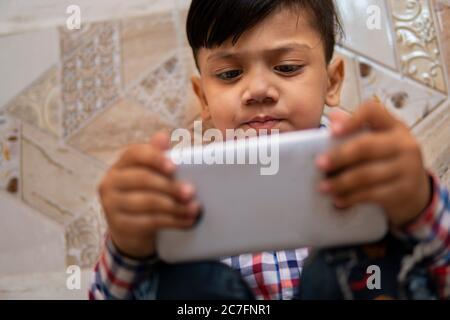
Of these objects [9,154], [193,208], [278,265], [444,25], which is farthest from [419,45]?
[9,154]

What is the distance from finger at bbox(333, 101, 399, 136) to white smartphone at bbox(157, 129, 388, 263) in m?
0.03

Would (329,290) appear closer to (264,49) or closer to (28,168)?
(264,49)

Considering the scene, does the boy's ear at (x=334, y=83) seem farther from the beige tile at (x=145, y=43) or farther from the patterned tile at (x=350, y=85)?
the beige tile at (x=145, y=43)

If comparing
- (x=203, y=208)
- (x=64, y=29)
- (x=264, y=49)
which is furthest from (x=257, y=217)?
(x=64, y=29)

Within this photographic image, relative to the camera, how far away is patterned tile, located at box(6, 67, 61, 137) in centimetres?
79

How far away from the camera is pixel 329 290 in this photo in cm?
36

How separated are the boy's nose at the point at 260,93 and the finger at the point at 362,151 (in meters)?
0.19

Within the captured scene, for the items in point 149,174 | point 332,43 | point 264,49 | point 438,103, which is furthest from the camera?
point 438,103

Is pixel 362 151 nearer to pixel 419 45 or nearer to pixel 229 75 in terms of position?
pixel 229 75

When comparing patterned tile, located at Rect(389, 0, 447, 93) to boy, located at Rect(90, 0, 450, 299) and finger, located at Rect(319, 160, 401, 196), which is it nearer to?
boy, located at Rect(90, 0, 450, 299)

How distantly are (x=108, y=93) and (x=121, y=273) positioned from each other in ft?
1.47

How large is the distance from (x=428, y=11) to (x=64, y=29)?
576 millimetres

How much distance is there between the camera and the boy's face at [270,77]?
505 millimetres

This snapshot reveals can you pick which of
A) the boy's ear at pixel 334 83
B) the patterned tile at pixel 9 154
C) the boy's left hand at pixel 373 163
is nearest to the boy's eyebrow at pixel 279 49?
the boy's ear at pixel 334 83
